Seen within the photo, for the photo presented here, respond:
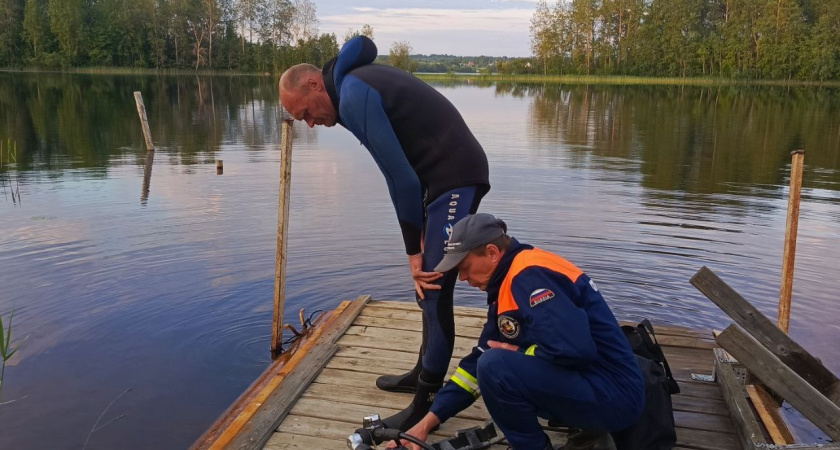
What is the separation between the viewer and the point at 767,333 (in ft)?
12.9

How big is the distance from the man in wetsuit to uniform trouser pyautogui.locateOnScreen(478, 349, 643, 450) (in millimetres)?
667

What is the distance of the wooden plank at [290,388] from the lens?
3.38m

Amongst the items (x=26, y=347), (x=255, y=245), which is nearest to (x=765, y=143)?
(x=255, y=245)

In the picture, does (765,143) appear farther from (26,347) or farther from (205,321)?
(26,347)

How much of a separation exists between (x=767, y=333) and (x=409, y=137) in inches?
101

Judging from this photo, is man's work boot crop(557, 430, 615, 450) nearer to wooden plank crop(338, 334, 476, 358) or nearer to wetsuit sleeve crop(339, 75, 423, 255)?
wetsuit sleeve crop(339, 75, 423, 255)

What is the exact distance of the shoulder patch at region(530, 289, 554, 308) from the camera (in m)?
2.42

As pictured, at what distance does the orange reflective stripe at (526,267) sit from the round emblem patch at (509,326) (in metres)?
0.04

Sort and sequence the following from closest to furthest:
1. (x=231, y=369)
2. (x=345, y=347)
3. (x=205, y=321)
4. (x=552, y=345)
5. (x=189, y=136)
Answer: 1. (x=552, y=345)
2. (x=345, y=347)
3. (x=231, y=369)
4. (x=205, y=321)
5. (x=189, y=136)

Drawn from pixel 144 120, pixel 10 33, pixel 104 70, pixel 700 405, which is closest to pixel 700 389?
pixel 700 405

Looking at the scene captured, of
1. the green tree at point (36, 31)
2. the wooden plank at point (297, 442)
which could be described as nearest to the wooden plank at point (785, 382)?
the wooden plank at point (297, 442)

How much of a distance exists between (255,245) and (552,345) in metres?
7.44

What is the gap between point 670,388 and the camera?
3.21 m

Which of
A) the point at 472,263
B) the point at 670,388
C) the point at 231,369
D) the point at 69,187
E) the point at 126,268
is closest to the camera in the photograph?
the point at 472,263
